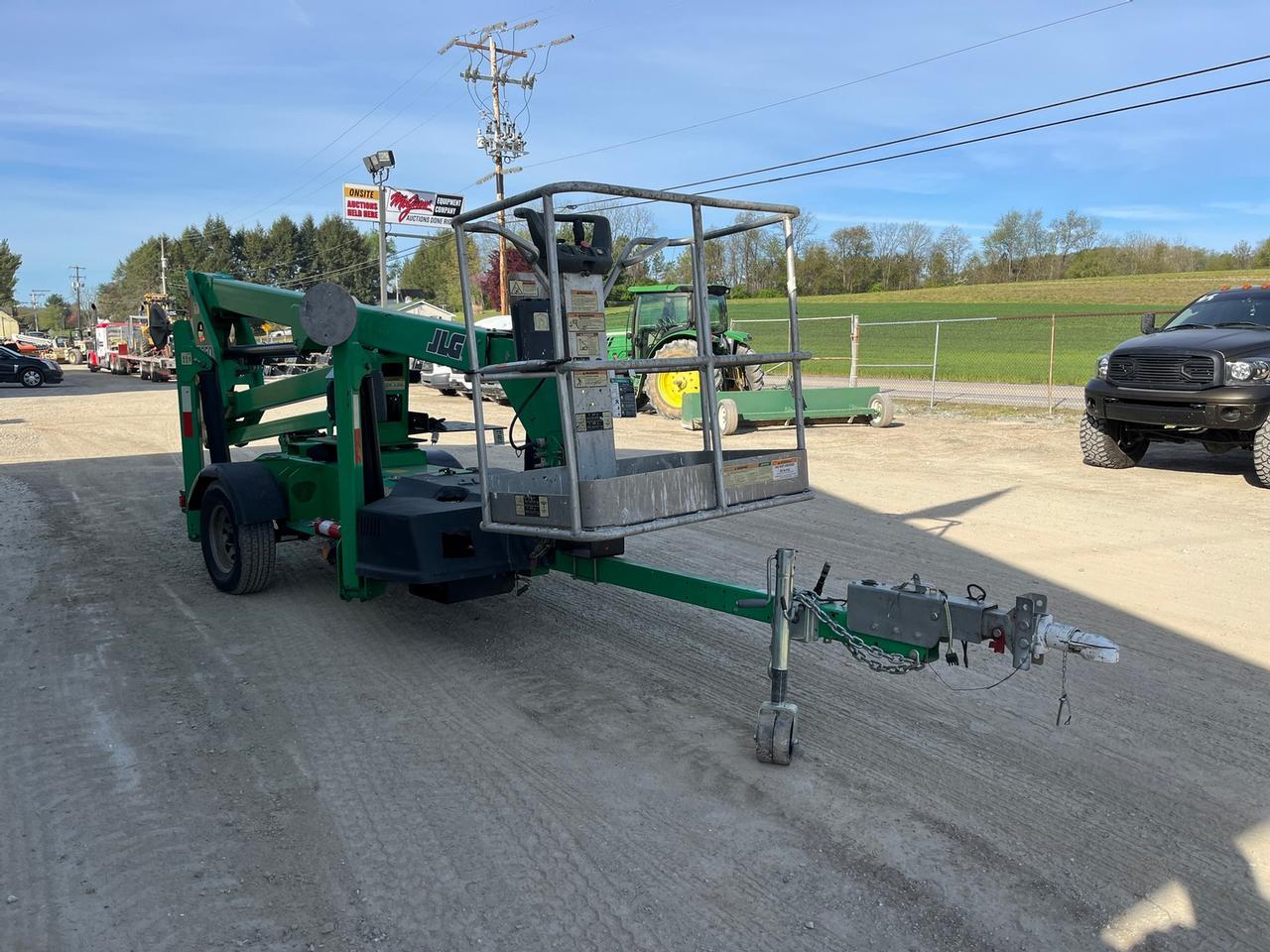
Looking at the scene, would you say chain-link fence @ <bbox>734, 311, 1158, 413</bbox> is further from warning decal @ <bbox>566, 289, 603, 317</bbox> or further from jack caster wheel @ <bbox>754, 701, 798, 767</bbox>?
jack caster wheel @ <bbox>754, 701, 798, 767</bbox>

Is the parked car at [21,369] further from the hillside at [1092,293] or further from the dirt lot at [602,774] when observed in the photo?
the hillside at [1092,293]

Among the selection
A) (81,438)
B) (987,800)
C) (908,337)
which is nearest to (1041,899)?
(987,800)

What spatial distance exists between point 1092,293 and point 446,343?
6974 centimetres

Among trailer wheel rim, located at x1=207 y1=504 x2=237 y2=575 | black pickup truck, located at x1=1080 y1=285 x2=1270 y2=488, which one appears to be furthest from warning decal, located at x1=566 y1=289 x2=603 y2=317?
black pickup truck, located at x1=1080 y1=285 x2=1270 y2=488

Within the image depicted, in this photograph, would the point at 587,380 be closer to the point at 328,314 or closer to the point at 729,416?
the point at 328,314

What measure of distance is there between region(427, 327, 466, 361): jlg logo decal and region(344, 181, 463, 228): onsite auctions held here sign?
153ft

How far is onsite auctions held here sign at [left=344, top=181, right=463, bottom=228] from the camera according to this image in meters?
50.2

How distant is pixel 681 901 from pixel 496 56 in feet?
136

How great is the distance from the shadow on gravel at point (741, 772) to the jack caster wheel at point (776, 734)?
0.10m

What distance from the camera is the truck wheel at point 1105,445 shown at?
11.6 metres

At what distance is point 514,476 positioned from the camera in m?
4.61

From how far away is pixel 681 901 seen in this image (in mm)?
3143

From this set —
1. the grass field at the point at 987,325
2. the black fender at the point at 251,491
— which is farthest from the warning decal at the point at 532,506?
the grass field at the point at 987,325

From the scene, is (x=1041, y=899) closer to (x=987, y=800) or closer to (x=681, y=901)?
(x=987, y=800)
